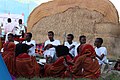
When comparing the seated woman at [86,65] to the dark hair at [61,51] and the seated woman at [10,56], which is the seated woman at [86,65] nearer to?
the dark hair at [61,51]

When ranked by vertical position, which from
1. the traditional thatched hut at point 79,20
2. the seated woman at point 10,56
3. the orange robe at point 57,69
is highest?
the traditional thatched hut at point 79,20

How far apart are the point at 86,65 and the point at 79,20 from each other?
31.5ft

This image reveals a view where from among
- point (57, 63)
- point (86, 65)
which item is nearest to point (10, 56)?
point (57, 63)

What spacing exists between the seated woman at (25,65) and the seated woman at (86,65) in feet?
3.21

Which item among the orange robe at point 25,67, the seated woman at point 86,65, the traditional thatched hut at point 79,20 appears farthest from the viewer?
the traditional thatched hut at point 79,20

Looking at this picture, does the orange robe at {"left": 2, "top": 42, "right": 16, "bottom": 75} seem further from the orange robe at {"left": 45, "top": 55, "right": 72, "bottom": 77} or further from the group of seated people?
the orange robe at {"left": 45, "top": 55, "right": 72, "bottom": 77}

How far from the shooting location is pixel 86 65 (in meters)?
8.68

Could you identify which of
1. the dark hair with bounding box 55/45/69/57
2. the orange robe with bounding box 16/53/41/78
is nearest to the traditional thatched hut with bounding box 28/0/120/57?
Answer: the dark hair with bounding box 55/45/69/57

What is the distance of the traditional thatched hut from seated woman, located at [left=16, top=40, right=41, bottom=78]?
8.58m

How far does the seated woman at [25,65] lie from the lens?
891cm

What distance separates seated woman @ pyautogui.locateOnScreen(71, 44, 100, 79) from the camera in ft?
28.3

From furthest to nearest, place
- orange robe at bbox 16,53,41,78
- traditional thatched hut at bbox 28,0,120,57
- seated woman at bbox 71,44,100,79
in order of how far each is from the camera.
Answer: traditional thatched hut at bbox 28,0,120,57 < orange robe at bbox 16,53,41,78 < seated woman at bbox 71,44,100,79

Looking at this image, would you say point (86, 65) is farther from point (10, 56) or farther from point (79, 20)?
point (79, 20)

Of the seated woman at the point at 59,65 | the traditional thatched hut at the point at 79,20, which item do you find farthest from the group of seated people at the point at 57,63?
the traditional thatched hut at the point at 79,20
